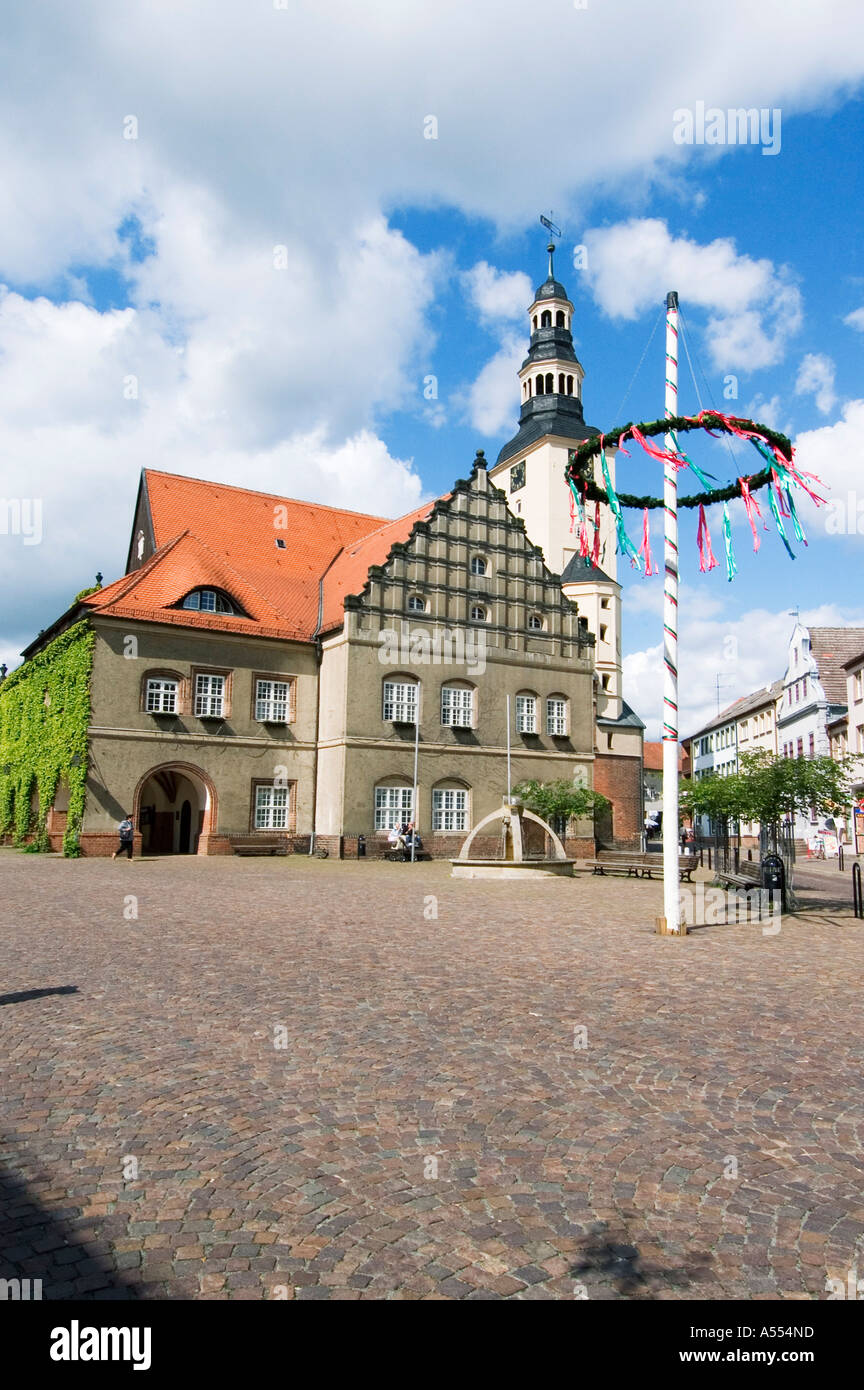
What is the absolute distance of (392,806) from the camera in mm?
35375

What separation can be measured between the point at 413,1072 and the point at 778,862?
45.4 feet

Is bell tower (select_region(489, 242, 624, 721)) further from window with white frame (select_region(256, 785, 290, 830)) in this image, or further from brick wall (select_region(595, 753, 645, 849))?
window with white frame (select_region(256, 785, 290, 830))

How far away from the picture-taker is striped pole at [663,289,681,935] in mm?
14359

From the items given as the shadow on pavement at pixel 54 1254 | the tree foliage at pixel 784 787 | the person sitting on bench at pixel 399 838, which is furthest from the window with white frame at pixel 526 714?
the shadow on pavement at pixel 54 1254

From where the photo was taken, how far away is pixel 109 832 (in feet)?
103

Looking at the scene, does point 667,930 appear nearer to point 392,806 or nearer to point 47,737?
point 392,806

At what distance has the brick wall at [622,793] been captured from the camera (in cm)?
4553

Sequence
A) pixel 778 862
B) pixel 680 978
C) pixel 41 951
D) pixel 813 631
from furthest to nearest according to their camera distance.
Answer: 1. pixel 813 631
2. pixel 778 862
3. pixel 41 951
4. pixel 680 978

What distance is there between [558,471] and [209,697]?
31204mm

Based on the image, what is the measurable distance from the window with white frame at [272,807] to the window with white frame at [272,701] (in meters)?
2.64

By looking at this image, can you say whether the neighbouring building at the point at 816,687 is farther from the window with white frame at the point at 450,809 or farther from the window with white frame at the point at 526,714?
the window with white frame at the point at 450,809

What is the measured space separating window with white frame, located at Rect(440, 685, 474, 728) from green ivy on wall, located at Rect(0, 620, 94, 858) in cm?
1338

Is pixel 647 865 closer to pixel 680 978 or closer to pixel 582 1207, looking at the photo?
pixel 680 978

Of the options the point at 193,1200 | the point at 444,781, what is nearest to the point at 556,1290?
the point at 193,1200
